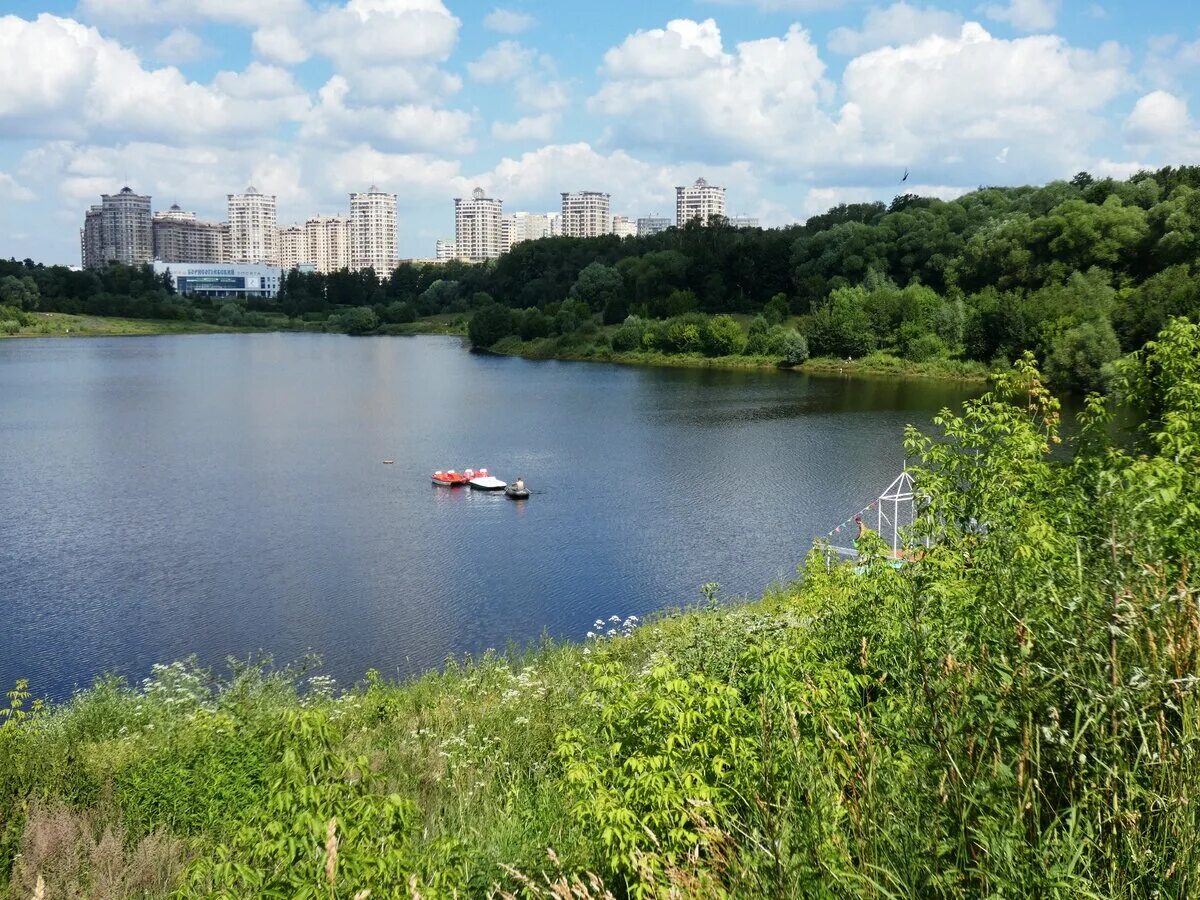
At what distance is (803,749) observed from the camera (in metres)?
5.21

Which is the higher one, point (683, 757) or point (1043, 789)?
point (1043, 789)

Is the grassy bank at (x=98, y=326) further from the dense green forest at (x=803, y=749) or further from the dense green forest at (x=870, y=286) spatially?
the dense green forest at (x=803, y=749)

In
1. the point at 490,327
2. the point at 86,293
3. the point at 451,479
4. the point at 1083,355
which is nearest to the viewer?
the point at 451,479

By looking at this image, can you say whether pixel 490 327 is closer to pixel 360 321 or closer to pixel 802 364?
pixel 360 321

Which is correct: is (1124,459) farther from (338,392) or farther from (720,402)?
(338,392)

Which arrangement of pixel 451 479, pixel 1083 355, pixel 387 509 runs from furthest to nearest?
pixel 1083 355 → pixel 451 479 → pixel 387 509

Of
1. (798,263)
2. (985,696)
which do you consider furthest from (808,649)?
(798,263)

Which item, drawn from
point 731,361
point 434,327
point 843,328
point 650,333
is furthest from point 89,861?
point 434,327

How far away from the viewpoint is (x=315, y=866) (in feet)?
18.2

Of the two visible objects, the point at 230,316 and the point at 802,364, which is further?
the point at 230,316

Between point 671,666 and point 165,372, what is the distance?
251 ft

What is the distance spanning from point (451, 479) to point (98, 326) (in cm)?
9601

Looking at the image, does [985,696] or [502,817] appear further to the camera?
[502,817]

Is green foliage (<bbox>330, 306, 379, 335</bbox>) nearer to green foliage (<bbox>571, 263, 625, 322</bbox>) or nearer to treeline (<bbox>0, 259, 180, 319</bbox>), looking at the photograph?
treeline (<bbox>0, 259, 180, 319</bbox>)
